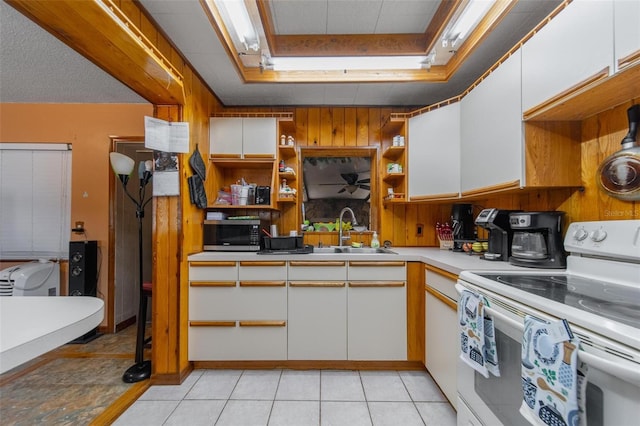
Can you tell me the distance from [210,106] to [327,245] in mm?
1738

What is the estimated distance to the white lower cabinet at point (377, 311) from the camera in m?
1.88

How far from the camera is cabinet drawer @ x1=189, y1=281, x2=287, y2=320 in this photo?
1887mm

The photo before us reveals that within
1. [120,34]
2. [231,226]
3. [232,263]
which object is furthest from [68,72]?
[232,263]

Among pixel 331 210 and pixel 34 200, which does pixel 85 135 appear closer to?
pixel 34 200

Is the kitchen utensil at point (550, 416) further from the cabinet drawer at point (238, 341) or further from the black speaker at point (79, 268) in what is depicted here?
the black speaker at point (79, 268)

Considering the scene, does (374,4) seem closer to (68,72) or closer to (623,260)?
(623,260)

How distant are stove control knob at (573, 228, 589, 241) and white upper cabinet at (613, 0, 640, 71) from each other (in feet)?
2.35

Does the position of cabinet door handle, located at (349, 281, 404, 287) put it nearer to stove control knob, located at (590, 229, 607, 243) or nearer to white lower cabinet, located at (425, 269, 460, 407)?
white lower cabinet, located at (425, 269, 460, 407)

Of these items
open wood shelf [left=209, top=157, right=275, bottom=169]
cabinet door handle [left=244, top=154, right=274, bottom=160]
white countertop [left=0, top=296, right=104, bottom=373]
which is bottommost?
white countertop [left=0, top=296, right=104, bottom=373]

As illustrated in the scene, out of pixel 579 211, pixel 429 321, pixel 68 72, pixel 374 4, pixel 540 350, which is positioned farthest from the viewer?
pixel 68 72

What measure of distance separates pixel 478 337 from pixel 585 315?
41 cm

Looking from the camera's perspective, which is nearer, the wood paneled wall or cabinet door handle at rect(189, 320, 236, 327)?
the wood paneled wall

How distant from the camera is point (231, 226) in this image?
7.13ft

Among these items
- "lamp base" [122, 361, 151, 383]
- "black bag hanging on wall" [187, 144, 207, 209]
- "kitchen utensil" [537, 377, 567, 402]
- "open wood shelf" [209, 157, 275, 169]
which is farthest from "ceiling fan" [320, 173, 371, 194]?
"lamp base" [122, 361, 151, 383]
